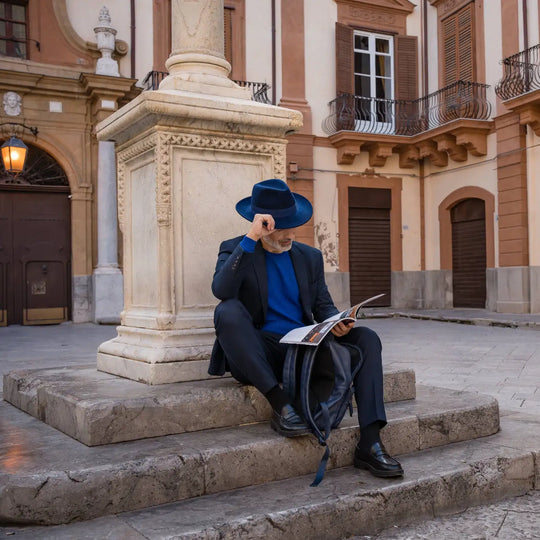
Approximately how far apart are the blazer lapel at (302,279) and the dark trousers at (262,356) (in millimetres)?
312

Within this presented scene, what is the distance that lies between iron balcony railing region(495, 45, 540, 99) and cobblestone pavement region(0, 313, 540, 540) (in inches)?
200

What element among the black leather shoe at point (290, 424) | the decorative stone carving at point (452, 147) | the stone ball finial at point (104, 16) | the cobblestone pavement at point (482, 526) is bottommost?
the cobblestone pavement at point (482, 526)

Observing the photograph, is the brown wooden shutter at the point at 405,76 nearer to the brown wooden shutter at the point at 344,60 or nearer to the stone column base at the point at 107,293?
the brown wooden shutter at the point at 344,60

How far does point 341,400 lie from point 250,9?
48.5 ft

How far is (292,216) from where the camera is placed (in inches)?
128

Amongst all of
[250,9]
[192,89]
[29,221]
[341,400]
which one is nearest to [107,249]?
[29,221]

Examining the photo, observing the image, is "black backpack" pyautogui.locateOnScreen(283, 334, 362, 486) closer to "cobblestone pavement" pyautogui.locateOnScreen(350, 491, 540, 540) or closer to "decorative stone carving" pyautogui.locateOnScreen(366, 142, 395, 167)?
"cobblestone pavement" pyautogui.locateOnScreen(350, 491, 540, 540)

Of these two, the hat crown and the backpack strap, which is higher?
the hat crown

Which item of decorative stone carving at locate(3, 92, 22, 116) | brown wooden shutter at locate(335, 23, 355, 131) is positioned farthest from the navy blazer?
brown wooden shutter at locate(335, 23, 355, 131)

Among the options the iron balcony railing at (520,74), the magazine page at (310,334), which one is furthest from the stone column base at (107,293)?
the magazine page at (310,334)

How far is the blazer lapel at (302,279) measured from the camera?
338 cm

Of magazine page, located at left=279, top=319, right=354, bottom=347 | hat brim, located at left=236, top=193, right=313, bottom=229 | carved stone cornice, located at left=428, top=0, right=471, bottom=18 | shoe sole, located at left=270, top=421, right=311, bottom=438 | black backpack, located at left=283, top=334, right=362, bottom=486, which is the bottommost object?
shoe sole, located at left=270, top=421, right=311, bottom=438

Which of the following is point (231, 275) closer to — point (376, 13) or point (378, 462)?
point (378, 462)

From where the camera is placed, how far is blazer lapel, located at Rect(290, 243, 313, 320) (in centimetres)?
338
